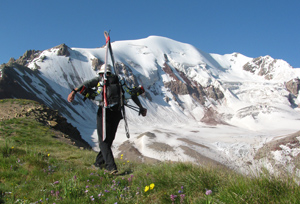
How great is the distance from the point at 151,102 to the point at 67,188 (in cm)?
13890

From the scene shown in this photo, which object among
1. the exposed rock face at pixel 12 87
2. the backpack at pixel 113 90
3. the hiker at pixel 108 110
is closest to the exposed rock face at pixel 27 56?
the exposed rock face at pixel 12 87

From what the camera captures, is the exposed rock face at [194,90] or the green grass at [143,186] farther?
the exposed rock face at [194,90]

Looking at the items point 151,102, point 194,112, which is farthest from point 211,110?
point 151,102

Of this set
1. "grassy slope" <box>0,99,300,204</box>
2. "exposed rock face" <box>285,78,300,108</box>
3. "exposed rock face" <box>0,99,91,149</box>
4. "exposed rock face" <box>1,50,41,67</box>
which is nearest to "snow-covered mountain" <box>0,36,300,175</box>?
"exposed rock face" <box>285,78,300,108</box>

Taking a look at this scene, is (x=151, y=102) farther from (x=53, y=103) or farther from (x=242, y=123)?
(x=53, y=103)

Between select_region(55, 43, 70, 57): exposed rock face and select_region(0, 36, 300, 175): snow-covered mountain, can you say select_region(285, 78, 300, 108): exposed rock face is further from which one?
select_region(55, 43, 70, 57): exposed rock face

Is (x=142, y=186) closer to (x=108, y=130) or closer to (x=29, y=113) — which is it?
(x=108, y=130)

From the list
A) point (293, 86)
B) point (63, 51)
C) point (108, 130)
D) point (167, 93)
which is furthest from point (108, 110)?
point (293, 86)

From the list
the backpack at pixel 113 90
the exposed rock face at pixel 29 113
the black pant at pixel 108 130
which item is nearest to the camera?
the black pant at pixel 108 130

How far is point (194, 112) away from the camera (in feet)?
494

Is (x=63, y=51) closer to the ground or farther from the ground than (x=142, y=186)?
farther from the ground

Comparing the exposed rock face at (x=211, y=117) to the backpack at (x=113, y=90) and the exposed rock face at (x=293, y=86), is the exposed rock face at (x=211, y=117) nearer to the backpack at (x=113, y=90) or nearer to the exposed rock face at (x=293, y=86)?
the exposed rock face at (x=293, y=86)

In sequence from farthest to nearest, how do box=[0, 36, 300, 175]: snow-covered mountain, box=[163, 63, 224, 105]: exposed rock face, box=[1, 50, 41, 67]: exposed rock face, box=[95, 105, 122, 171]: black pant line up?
box=[163, 63, 224, 105]: exposed rock face < box=[1, 50, 41, 67]: exposed rock face < box=[0, 36, 300, 175]: snow-covered mountain < box=[95, 105, 122, 171]: black pant

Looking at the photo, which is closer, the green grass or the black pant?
the green grass
